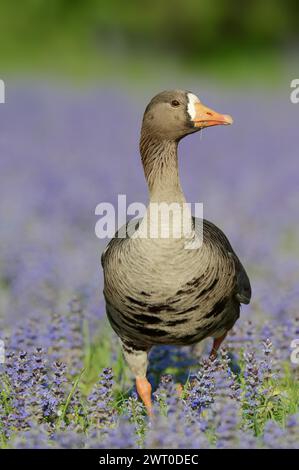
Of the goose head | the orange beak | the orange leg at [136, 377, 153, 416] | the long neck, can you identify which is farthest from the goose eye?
the orange leg at [136, 377, 153, 416]

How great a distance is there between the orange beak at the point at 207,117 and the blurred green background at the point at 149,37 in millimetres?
25300

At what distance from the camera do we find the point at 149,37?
3834 centimetres

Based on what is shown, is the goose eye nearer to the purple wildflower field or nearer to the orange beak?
the orange beak

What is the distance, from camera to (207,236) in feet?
19.2

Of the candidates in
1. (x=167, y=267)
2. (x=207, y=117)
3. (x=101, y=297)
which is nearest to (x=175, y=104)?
(x=207, y=117)

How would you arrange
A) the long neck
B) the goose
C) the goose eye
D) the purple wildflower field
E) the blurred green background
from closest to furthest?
the purple wildflower field
the goose
the long neck
the goose eye
the blurred green background

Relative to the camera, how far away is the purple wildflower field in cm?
505

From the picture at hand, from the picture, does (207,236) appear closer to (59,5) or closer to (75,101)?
(75,101)

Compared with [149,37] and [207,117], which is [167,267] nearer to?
[207,117]

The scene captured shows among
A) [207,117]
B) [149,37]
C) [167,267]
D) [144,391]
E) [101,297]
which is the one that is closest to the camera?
[167,267]

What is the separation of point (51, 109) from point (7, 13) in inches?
568

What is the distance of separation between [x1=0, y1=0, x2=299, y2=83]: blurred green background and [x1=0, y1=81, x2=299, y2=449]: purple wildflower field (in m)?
12.3

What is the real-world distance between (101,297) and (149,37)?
1235 inches

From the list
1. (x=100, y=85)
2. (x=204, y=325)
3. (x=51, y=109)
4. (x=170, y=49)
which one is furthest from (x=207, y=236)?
(x=170, y=49)
